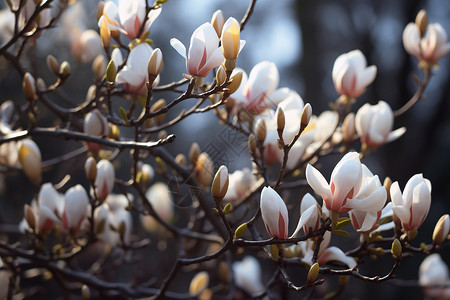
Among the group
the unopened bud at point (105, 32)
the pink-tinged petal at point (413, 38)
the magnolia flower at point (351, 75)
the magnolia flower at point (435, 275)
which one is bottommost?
the magnolia flower at point (435, 275)

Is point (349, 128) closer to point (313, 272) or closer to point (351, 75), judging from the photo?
point (351, 75)

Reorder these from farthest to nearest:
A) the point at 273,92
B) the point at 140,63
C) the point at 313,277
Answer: the point at 273,92 → the point at 140,63 → the point at 313,277

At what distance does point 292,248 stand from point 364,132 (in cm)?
37

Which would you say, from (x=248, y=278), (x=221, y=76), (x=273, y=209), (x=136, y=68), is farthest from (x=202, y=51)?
(x=248, y=278)

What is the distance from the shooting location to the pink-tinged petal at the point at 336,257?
28.8 inches

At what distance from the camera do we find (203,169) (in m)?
1.02

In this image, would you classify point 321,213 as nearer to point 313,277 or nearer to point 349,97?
point 313,277

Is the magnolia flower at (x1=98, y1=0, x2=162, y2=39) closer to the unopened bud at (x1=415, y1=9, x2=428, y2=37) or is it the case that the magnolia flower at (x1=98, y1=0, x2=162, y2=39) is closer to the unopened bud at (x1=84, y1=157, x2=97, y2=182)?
the unopened bud at (x1=84, y1=157, x2=97, y2=182)

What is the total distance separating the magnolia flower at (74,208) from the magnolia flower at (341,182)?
0.50 m

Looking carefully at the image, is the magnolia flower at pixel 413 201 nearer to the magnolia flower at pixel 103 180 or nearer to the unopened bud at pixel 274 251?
the unopened bud at pixel 274 251

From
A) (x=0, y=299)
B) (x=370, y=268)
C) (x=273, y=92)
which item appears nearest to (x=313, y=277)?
(x=273, y=92)

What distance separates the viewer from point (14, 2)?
0.94 m

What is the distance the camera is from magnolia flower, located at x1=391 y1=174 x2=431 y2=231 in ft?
2.22

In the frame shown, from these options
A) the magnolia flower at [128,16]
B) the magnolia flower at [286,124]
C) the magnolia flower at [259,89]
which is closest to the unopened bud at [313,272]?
the magnolia flower at [286,124]
